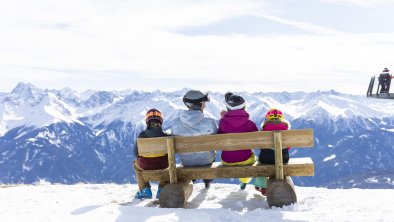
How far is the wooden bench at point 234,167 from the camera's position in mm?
10391

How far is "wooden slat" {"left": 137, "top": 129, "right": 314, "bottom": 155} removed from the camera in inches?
410

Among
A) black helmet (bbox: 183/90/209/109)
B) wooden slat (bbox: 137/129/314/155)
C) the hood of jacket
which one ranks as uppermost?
black helmet (bbox: 183/90/209/109)

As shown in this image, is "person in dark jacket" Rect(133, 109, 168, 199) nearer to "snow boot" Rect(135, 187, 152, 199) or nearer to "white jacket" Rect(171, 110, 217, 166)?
"snow boot" Rect(135, 187, 152, 199)

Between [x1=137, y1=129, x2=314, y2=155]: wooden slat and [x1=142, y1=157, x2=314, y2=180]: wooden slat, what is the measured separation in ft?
1.70

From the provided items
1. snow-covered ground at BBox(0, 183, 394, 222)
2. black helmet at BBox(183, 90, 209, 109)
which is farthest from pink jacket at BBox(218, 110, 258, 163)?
snow-covered ground at BBox(0, 183, 394, 222)

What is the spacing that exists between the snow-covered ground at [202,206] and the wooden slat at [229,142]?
1348mm

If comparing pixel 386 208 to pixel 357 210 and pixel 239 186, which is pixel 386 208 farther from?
pixel 239 186

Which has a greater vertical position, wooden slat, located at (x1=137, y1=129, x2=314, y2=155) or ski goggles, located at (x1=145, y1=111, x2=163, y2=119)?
ski goggles, located at (x1=145, y1=111, x2=163, y2=119)

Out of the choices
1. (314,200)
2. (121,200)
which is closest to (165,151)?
(121,200)

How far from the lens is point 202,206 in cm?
1157

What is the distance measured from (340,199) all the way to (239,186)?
3.18m

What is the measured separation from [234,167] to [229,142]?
A: 0.63 meters

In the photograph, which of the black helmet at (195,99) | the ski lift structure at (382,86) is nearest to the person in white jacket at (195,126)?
the black helmet at (195,99)

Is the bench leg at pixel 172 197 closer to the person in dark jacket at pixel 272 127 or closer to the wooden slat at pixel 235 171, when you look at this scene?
the wooden slat at pixel 235 171
